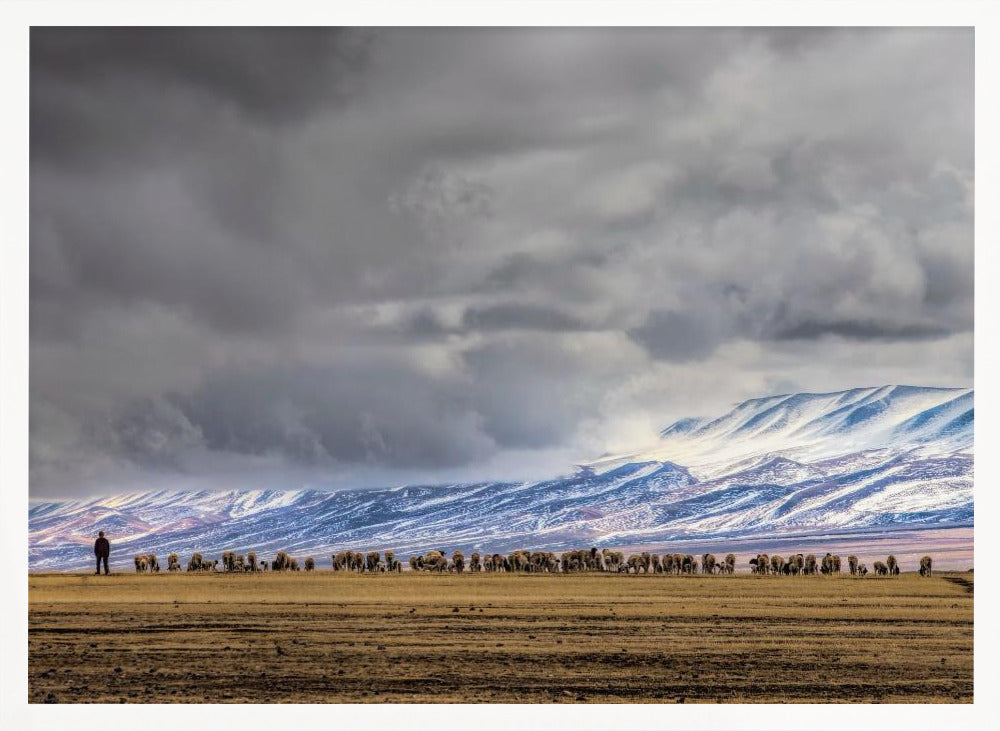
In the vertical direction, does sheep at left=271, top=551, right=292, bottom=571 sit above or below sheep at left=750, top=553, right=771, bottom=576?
above

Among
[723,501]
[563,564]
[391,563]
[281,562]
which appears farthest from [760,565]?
[723,501]

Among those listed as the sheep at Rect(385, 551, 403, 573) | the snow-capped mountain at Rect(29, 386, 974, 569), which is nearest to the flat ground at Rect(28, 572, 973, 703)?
the sheep at Rect(385, 551, 403, 573)

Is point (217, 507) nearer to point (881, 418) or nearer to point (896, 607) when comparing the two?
point (881, 418)

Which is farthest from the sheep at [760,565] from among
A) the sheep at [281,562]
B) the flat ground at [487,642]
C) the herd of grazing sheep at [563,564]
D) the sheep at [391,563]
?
the sheep at [281,562]

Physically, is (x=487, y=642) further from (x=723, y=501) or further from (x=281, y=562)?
(x=723, y=501)

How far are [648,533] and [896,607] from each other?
134603 mm

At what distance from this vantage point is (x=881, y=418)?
525ft

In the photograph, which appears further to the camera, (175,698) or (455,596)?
(455,596)

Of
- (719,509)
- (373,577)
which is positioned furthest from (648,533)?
(373,577)

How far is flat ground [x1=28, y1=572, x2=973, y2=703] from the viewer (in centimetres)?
3503

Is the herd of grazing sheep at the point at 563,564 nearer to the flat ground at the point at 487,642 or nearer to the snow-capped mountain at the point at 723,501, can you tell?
the flat ground at the point at 487,642

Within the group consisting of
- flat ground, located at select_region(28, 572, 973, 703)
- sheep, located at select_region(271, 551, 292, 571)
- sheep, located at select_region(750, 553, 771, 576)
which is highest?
sheep, located at select_region(271, 551, 292, 571)

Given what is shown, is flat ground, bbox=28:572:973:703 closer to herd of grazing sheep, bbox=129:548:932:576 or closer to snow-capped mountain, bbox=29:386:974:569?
herd of grazing sheep, bbox=129:548:932:576

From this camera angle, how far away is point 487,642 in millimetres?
39594
